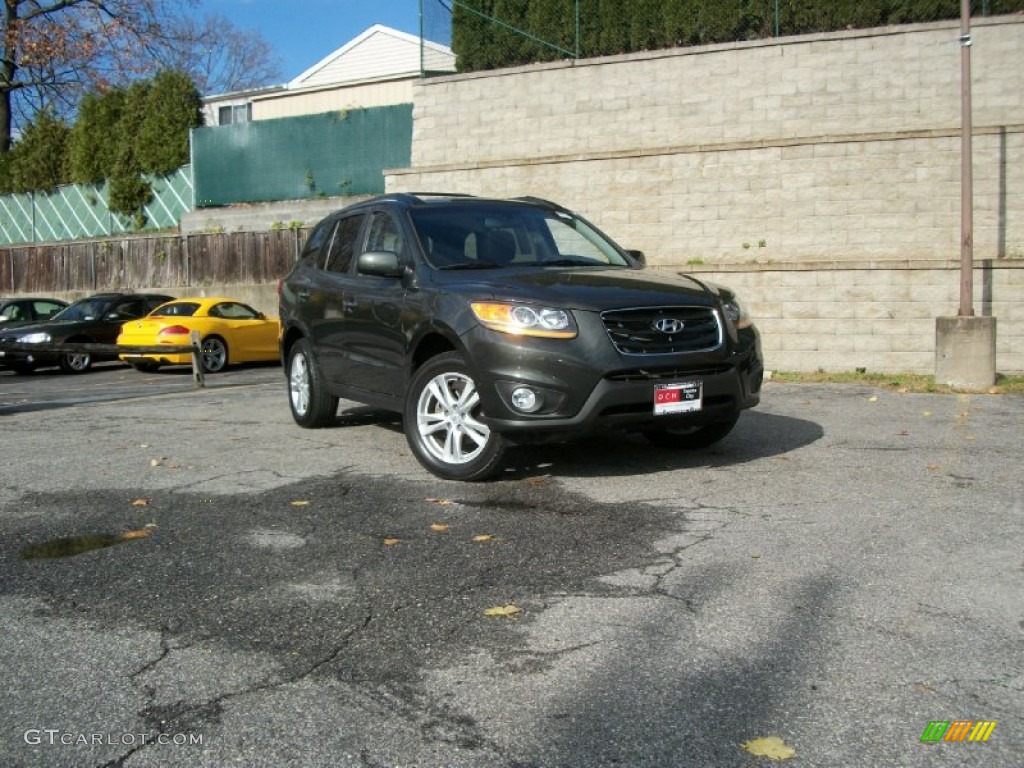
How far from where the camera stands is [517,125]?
64.7ft

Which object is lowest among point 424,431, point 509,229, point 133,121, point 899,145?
point 424,431

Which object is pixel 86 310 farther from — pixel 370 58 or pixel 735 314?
pixel 370 58

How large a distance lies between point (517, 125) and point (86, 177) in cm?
1866

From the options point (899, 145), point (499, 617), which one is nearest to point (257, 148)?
point (899, 145)

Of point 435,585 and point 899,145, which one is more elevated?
point 899,145

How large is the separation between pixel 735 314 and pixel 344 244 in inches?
132

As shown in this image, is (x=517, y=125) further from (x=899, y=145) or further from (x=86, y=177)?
(x=86, y=177)

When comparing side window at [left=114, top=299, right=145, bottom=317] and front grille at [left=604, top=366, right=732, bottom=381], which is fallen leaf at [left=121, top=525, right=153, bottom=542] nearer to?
front grille at [left=604, top=366, right=732, bottom=381]

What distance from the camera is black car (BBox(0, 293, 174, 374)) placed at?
2017cm

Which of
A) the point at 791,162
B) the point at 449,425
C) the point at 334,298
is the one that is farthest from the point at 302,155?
the point at 449,425

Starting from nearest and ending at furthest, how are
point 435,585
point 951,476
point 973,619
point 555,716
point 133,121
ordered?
point 555,716, point 973,619, point 435,585, point 951,476, point 133,121

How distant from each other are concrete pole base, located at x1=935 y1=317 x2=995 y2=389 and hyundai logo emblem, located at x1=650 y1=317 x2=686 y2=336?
680 cm

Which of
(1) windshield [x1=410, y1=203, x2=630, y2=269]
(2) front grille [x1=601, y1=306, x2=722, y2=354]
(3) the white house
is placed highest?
(3) the white house

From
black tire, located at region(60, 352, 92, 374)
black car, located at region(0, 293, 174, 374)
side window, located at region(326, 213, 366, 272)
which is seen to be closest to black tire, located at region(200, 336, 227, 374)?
black car, located at region(0, 293, 174, 374)
